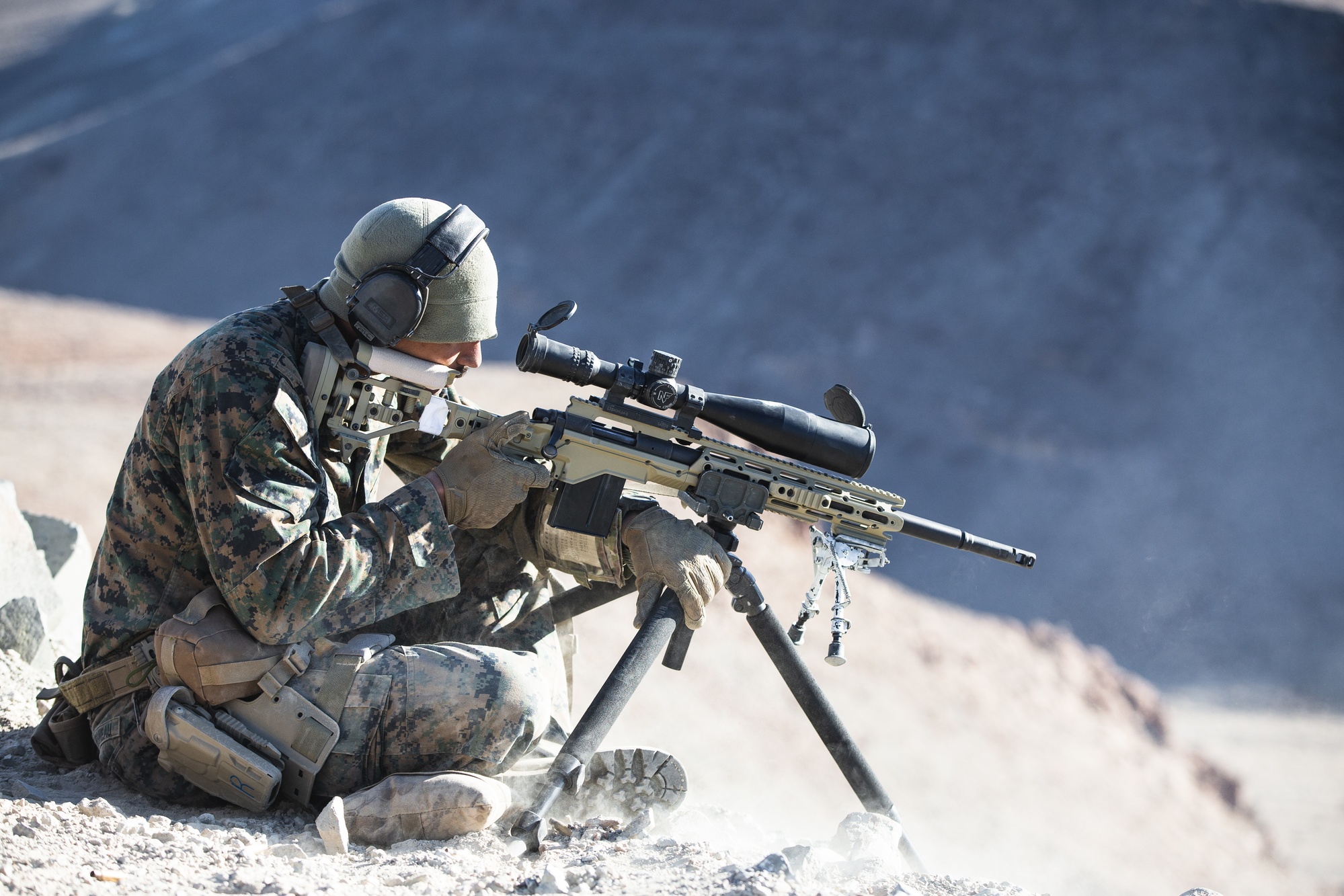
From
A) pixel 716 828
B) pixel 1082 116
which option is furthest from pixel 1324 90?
pixel 716 828

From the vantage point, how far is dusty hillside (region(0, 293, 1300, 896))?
7.92 m

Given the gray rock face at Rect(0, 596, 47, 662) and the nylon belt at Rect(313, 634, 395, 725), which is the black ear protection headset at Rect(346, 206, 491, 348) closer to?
the nylon belt at Rect(313, 634, 395, 725)

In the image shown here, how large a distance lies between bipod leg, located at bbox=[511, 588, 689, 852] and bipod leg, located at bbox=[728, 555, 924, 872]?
0.26 meters

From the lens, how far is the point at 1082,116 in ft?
84.0

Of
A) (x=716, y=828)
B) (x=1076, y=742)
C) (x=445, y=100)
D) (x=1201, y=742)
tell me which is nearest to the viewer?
(x=716, y=828)

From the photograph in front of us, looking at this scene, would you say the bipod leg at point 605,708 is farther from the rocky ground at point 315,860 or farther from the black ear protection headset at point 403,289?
the black ear protection headset at point 403,289

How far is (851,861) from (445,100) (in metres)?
31.2

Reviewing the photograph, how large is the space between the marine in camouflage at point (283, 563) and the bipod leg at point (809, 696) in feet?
2.50

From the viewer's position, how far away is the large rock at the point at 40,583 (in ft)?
Answer: 15.4

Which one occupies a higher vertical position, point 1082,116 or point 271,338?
point 1082,116

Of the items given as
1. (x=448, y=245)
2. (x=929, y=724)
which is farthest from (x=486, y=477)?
Answer: (x=929, y=724)

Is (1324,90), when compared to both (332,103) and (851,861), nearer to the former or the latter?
(332,103)

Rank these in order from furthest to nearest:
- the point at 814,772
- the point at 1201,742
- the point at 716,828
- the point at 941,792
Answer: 1. the point at 1201,742
2. the point at 941,792
3. the point at 814,772
4. the point at 716,828

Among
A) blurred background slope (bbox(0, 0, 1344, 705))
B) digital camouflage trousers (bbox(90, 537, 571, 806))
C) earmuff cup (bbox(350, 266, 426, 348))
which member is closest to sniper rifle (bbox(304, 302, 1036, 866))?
earmuff cup (bbox(350, 266, 426, 348))
